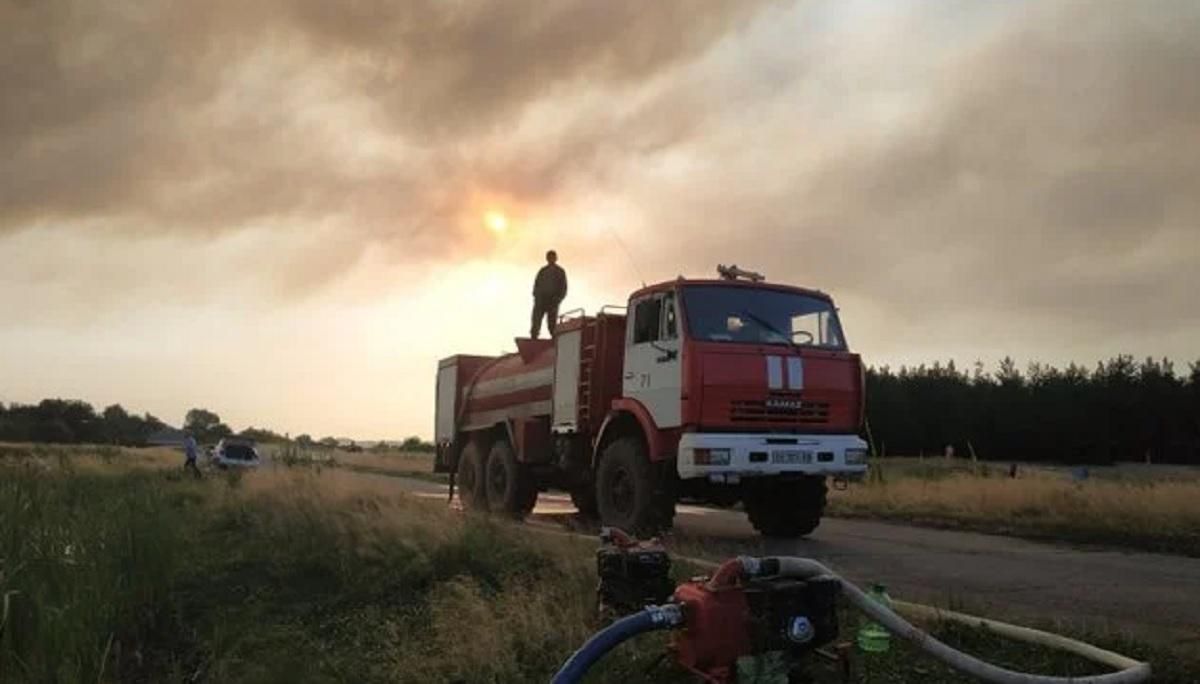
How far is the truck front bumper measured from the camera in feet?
35.7

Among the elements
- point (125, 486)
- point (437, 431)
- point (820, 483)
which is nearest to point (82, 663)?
point (820, 483)

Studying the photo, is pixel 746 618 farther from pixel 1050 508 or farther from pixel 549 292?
pixel 1050 508

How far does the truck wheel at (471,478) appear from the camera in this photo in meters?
17.0

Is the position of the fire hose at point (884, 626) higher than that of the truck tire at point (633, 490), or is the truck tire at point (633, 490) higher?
the truck tire at point (633, 490)

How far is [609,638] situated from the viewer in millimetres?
4754

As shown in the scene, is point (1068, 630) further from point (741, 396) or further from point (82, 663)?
point (82, 663)

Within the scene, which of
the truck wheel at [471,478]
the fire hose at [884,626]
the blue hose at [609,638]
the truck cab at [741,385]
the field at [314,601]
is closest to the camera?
the blue hose at [609,638]

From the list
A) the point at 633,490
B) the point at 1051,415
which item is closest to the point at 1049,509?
the point at 633,490

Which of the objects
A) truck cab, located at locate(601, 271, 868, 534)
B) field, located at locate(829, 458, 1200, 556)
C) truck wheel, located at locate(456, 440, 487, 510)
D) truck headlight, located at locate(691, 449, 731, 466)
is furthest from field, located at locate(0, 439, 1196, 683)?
field, located at locate(829, 458, 1200, 556)

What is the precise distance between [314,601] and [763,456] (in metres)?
4.74

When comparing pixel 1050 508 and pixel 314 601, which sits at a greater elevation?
pixel 1050 508

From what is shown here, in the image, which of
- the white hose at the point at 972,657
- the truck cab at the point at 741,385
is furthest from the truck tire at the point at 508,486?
the white hose at the point at 972,657

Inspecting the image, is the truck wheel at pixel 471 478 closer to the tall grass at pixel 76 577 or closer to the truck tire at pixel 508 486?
the truck tire at pixel 508 486

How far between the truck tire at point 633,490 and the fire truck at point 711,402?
0.01 meters
